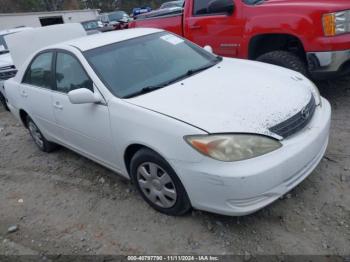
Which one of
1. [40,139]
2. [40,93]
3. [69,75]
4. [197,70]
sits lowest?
[40,139]

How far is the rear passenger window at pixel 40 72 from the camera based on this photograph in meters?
3.91

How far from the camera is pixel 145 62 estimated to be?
3.41 m

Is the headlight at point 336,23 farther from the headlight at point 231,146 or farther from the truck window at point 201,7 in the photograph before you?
the headlight at point 231,146

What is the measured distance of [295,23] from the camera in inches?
165

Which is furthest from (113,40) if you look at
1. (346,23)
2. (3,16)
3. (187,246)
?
(3,16)

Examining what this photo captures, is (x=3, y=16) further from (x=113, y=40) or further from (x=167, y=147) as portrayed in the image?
(x=167, y=147)

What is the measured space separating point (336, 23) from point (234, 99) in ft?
6.97

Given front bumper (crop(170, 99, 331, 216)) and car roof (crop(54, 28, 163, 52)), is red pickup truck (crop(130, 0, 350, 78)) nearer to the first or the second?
car roof (crop(54, 28, 163, 52))

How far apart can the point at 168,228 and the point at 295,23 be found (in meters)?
2.96

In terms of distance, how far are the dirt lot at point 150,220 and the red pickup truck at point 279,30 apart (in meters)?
0.84

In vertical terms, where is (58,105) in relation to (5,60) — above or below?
above

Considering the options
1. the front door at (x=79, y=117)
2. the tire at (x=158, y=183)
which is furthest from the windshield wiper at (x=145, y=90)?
the tire at (x=158, y=183)

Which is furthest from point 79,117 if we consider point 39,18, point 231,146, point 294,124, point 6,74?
point 39,18

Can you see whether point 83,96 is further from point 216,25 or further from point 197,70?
point 216,25
